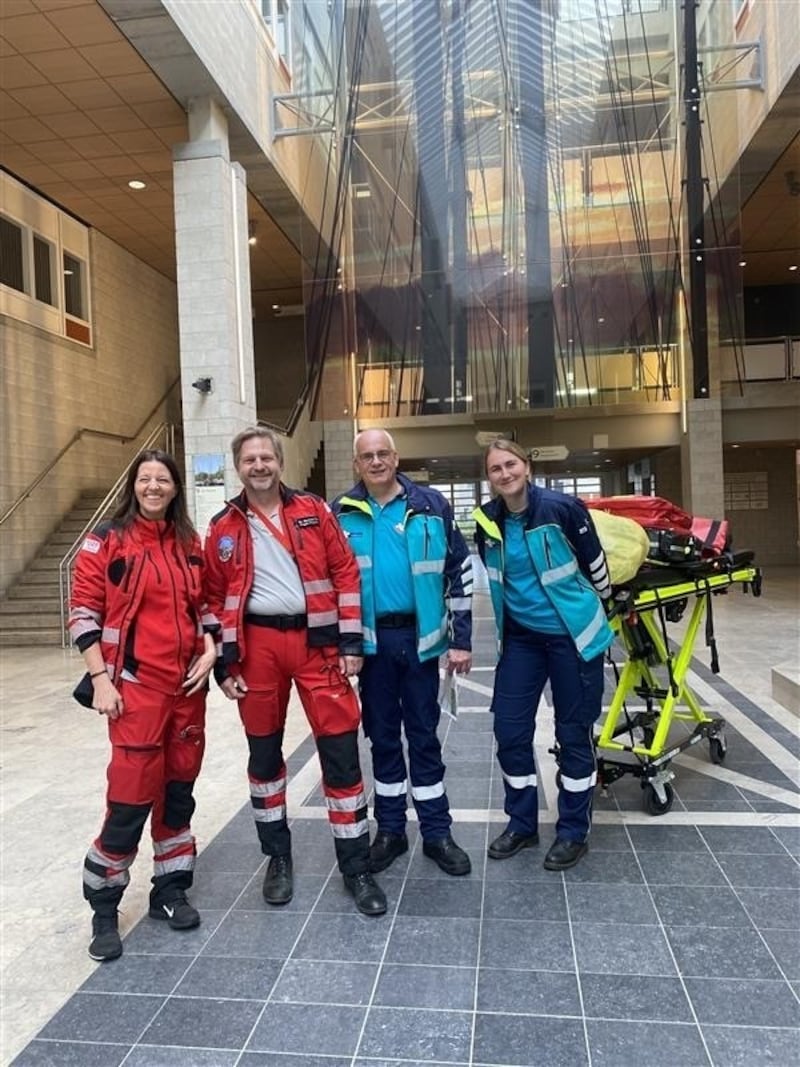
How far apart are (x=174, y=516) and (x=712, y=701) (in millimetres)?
4324

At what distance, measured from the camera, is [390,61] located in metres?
13.8

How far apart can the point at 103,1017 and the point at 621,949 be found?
154 centimetres

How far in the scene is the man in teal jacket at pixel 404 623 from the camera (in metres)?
2.95

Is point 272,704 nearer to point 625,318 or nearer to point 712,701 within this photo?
point 712,701

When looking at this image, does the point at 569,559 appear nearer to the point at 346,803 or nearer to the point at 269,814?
the point at 346,803

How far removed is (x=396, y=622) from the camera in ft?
9.70

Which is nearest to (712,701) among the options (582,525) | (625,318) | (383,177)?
(582,525)

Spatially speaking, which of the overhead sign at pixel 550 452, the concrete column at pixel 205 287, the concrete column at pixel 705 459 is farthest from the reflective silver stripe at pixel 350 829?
A: the concrete column at pixel 705 459

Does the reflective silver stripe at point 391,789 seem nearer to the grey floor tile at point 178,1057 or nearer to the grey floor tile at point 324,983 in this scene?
the grey floor tile at point 324,983

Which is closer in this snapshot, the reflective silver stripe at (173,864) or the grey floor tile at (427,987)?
the grey floor tile at (427,987)

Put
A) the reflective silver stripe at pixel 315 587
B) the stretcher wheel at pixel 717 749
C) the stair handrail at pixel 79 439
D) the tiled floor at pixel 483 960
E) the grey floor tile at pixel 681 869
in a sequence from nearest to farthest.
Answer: the tiled floor at pixel 483 960 < the reflective silver stripe at pixel 315 587 < the grey floor tile at pixel 681 869 < the stretcher wheel at pixel 717 749 < the stair handrail at pixel 79 439

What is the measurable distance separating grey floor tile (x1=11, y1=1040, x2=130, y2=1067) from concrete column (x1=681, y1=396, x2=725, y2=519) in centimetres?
1428

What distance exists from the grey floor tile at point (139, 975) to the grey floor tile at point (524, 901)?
1018 millimetres

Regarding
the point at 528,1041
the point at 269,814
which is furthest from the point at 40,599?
the point at 528,1041
